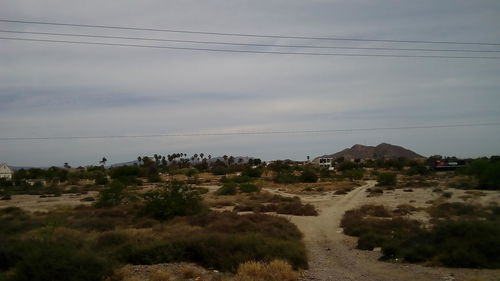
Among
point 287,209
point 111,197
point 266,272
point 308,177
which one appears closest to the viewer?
point 266,272

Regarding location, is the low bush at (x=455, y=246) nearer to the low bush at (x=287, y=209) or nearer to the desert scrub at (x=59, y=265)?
the desert scrub at (x=59, y=265)

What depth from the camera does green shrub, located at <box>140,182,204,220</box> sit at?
110 feet

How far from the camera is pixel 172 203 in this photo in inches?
1337

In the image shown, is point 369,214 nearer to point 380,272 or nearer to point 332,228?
point 332,228

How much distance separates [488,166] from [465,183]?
4544 mm

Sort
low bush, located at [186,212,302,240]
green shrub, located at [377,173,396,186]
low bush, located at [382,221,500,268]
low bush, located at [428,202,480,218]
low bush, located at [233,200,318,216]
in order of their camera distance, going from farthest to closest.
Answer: green shrub, located at [377,173,396,186] < low bush, located at [233,200,318,216] < low bush, located at [428,202,480,218] < low bush, located at [186,212,302,240] < low bush, located at [382,221,500,268]

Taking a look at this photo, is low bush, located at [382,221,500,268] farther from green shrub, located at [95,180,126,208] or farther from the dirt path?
green shrub, located at [95,180,126,208]

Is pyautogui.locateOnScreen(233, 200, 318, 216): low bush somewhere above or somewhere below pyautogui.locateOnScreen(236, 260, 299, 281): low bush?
below

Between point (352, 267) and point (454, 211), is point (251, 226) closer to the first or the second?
point (352, 267)

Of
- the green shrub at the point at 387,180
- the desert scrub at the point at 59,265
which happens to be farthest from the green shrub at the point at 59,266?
the green shrub at the point at 387,180

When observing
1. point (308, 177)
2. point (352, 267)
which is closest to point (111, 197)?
point (352, 267)

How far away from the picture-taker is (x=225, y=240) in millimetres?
18266

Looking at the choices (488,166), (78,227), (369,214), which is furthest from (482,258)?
(488,166)

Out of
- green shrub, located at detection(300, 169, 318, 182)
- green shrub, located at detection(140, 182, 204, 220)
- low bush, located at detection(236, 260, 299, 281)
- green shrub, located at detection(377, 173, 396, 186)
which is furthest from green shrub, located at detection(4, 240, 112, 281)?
green shrub, located at detection(300, 169, 318, 182)
